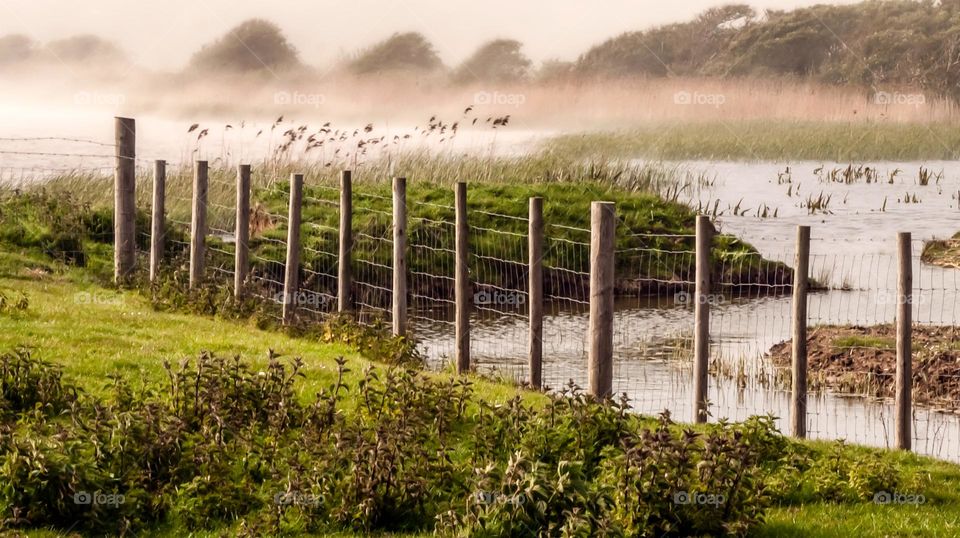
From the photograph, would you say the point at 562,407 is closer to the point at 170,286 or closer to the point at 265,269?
the point at 170,286

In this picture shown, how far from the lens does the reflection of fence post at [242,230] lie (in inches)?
795

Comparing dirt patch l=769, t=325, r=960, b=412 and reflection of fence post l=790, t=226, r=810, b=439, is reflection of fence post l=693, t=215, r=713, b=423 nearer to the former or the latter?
reflection of fence post l=790, t=226, r=810, b=439

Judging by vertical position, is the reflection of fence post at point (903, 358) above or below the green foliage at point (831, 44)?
below

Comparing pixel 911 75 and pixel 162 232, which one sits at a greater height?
pixel 911 75

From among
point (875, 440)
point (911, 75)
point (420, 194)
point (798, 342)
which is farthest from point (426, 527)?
point (911, 75)

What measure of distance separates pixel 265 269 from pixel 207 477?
15.3 metres

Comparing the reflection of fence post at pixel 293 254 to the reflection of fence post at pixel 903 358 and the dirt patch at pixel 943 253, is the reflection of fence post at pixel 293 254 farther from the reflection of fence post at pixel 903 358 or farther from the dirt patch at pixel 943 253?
the dirt patch at pixel 943 253

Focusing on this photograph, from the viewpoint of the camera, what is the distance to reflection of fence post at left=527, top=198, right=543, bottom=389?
15461mm

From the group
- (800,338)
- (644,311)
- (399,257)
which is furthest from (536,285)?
(644,311)

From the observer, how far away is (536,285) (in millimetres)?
15508

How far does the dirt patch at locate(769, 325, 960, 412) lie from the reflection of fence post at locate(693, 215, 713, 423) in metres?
4.17

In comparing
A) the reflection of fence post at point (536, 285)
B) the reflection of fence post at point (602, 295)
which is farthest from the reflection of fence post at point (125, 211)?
the reflection of fence post at point (602, 295)

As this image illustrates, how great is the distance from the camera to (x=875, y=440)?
15.7m

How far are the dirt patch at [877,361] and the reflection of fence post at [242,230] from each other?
330 inches
